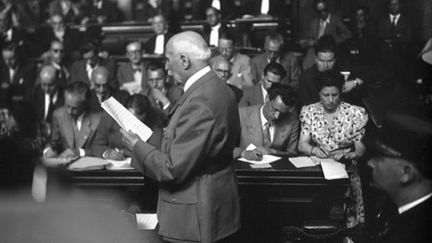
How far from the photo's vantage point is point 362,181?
431 cm

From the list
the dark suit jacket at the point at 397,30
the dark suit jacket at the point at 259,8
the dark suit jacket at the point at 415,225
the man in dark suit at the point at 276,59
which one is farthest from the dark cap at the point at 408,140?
the dark suit jacket at the point at 259,8

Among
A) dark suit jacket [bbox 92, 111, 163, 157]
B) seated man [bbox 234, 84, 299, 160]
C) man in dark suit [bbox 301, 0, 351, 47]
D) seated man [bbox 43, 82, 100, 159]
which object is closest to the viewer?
seated man [bbox 234, 84, 299, 160]

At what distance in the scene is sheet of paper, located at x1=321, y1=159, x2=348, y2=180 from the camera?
3.90 meters

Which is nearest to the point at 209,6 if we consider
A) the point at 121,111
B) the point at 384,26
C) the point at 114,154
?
the point at 384,26

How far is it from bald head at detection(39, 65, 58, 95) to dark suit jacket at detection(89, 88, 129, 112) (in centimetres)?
A: 78

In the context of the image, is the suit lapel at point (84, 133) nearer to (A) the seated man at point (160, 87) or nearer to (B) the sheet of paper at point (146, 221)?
(A) the seated man at point (160, 87)

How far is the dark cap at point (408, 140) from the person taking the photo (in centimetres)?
202

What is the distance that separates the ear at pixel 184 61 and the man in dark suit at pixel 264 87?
106 inches

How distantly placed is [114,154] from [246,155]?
1068 millimetres

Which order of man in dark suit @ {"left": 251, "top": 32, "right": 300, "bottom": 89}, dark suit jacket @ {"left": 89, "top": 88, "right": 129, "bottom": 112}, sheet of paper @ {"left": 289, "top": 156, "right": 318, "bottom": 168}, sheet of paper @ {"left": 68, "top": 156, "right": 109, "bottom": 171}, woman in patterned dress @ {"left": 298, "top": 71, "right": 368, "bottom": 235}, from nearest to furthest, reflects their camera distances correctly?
sheet of paper @ {"left": 289, "top": 156, "right": 318, "bottom": 168} → sheet of paper @ {"left": 68, "top": 156, "right": 109, "bottom": 171} → woman in patterned dress @ {"left": 298, "top": 71, "right": 368, "bottom": 235} → dark suit jacket @ {"left": 89, "top": 88, "right": 129, "bottom": 112} → man in dark suit @ {"left": 251, "top": 32, "right": 300, "bottom": 89}

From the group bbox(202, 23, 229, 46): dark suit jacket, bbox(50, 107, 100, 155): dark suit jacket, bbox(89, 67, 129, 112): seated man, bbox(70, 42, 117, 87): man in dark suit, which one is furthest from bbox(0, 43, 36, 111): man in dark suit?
bbox(202, 23, 229, 46): dark suit jacket

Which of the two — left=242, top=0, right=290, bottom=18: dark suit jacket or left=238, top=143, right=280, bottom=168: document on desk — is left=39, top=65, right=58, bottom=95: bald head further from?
left=238, top=143, right=280, bottom=168: document on desk

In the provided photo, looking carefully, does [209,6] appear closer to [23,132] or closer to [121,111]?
[23,132]

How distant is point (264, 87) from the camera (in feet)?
18.2
